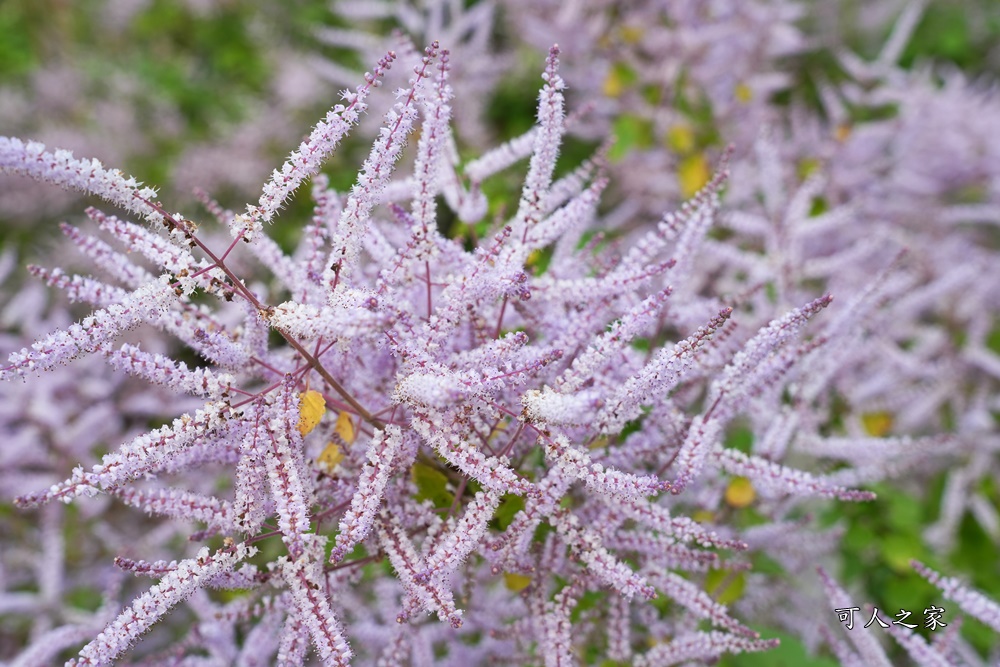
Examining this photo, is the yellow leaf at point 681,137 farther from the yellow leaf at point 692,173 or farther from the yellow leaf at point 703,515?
the yellow leaf at point 703,515

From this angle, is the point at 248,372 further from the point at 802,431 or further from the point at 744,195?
the point at 744,195

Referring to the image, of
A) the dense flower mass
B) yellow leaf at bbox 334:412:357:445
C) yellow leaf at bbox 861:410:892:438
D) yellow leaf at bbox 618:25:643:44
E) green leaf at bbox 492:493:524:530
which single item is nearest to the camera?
the dense flower mass

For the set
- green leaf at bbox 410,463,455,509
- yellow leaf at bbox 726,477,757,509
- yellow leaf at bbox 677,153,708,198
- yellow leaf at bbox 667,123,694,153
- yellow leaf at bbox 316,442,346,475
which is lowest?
yellow leaf at bbox 726,477,757,509

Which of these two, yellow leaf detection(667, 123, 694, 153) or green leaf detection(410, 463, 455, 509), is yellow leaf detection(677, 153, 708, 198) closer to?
yellow leaf detection(667, 123, 694, 153)

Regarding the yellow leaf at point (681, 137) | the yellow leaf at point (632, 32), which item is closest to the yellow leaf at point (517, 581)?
the yellow leaf at point (681, 137)

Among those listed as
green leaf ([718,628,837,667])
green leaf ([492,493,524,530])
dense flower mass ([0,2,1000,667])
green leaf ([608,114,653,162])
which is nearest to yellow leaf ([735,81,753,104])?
green leaf ([608,114,653,162])

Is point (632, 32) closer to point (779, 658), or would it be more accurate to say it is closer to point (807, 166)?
point (807, 166)
